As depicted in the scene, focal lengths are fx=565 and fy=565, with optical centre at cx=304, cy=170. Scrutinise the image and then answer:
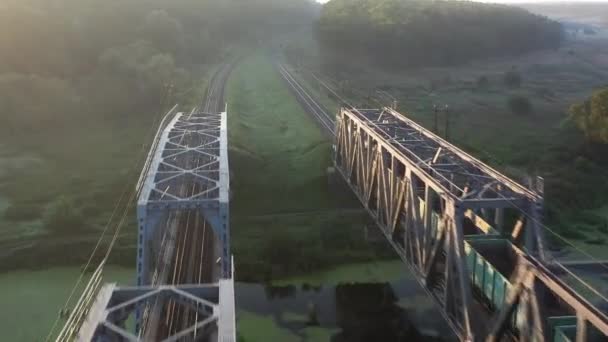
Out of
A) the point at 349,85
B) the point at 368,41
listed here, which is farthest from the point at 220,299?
the point at 368,41

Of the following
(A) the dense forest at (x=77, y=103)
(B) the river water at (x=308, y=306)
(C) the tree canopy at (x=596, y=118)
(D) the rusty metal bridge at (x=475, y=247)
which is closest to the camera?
(D) the rusty metal bridge at (x=475, y=247)

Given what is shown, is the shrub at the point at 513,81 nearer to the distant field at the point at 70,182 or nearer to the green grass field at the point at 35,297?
the distant field at the point at 70,182

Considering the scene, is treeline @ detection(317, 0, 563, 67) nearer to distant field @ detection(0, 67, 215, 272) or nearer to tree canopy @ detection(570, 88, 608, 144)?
distant field @ detection(0, 67, 215, 272)

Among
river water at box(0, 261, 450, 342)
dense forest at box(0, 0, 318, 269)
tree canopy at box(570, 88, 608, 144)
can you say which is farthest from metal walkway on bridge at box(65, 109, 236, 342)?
tree canopy at box(570, 88, 608, 144)

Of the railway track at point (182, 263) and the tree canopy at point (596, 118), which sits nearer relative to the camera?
the railway track at point (182, 263)

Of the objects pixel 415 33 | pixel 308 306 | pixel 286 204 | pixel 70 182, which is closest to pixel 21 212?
pixel 70 182

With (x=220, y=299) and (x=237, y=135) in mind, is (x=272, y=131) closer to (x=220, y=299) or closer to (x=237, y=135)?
(x=237, y=135)

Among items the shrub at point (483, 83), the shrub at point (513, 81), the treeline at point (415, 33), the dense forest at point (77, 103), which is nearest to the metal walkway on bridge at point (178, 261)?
the dense forest at point (77, 103)
